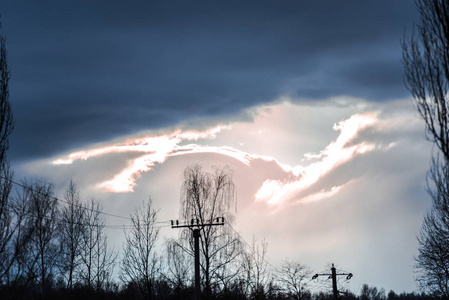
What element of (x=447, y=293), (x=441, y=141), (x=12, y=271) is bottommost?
(x=447, y=293)

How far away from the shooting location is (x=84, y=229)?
50375 millimetres

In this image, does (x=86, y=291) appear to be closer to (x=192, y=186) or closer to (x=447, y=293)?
(x=192, y=186)

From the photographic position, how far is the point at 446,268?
115 ft

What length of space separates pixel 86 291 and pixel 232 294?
12537 millimetres

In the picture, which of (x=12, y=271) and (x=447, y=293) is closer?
(x=12, y=271)

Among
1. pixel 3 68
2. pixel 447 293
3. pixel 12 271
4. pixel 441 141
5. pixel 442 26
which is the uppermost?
pixel 3 68

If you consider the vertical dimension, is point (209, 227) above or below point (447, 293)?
above

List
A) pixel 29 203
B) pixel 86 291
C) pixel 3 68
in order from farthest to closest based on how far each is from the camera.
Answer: pixel 86 291 → pixel 29 203 → pixel 3 68

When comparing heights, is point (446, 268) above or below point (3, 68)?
below

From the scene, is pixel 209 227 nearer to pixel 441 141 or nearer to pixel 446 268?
pixel 446 268

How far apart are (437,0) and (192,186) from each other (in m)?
23.2

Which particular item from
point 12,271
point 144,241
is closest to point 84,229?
point 144,241

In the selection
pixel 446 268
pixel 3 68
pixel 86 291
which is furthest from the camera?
pixel 86 291

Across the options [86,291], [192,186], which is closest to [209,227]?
[192,186]
